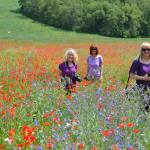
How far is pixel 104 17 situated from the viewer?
62875mm

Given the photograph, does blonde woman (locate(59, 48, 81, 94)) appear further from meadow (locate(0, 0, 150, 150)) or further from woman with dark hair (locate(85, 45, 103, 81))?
woman with dark hair (locate(85, 45, 103, 81))

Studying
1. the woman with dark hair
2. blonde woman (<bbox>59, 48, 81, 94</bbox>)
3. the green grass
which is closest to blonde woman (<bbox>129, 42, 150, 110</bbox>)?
blonde woman (<bbox>59, 48, 81, 94</bbox>)

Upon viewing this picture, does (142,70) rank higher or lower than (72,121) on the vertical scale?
higher

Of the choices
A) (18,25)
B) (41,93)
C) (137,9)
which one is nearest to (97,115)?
(41,93)

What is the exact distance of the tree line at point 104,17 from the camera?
6147cm

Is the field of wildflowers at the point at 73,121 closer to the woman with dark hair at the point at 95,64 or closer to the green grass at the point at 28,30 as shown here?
the woman with dark hair at the point at 95,64

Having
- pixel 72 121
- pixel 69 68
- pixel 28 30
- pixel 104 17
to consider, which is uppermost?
pixel 69 68

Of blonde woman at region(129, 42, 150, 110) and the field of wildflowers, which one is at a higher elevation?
blonde woman at region(129, 42, 150, 110)

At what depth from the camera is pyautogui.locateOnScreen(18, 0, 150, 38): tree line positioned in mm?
61469

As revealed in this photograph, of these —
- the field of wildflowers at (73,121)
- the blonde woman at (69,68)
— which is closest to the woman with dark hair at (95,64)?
the blonde woman at (69,68)

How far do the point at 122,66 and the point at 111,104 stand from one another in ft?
28.1

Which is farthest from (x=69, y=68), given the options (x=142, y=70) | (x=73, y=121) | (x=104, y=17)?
(x=104, y=17)

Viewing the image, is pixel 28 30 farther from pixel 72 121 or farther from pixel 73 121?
pixel 73 121

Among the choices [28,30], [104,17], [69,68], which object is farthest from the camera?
[104,17]
